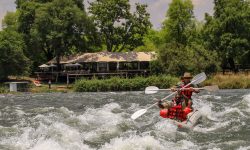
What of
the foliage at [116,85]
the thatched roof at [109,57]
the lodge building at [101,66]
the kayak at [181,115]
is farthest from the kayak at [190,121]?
the thatched roof at [109,57]

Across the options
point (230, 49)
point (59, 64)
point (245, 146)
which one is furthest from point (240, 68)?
point (245, 146)

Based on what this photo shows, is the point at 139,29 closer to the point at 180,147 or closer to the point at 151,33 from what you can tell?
the point at 151,33

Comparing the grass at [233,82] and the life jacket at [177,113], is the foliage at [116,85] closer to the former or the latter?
the grass at [233,82]

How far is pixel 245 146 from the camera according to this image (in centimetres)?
1545

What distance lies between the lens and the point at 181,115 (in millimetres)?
20188

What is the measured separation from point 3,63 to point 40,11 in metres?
11.1

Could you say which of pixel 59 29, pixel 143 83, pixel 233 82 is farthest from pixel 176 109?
pixel 59 29

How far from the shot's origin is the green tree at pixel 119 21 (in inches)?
3199

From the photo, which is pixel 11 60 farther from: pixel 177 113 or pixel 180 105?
pixel 177 113

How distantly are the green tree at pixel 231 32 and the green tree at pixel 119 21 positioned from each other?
40.2ft

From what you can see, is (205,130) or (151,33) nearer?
(205,130)

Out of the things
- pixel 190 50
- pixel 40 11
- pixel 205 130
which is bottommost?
pixel 205 130

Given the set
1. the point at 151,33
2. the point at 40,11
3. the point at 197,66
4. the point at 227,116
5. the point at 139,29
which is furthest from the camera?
the point at 151,33

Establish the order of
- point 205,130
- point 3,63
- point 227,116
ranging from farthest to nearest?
point 3,63, point 227,116, point 205,130
